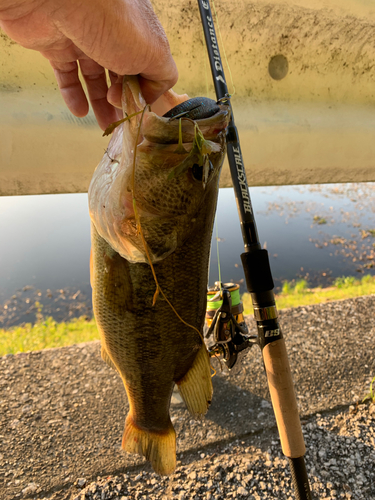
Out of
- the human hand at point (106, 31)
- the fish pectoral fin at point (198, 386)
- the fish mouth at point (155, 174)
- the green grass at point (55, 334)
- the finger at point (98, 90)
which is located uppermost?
the finger at point (98, 90)

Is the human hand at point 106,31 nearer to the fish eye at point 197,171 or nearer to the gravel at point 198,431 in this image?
the fish eye at point 197,171

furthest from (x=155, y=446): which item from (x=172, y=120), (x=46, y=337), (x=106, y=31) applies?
(x=46, y=337)

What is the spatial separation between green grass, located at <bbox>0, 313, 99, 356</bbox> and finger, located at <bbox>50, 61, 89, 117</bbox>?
231 cm

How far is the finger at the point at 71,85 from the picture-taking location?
4.60 ft

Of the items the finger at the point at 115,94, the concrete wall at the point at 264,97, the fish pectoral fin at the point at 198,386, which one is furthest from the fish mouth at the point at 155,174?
the concrete wall at the point at 264,97

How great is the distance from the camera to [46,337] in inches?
139

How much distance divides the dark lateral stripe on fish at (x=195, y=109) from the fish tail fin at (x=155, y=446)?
1146 mm

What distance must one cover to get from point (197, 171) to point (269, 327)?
2.74 ft

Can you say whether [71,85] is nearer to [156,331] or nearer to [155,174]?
[155,174]

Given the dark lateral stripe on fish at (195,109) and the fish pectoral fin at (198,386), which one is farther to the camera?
the fish pectoral fin at (198,386)

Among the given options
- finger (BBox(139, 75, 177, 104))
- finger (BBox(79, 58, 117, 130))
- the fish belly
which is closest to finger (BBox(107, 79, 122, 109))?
finger (BBox(139, 75, 177, 104))

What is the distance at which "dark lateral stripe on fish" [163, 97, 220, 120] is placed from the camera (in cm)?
85

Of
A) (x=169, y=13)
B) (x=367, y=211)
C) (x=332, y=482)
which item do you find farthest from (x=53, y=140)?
(x=367, y=211)

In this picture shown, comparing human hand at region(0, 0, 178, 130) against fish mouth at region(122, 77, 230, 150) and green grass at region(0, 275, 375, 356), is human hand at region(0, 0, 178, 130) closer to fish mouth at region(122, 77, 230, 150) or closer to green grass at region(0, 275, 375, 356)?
fish mouth at region(122, 77, 230, 150)
